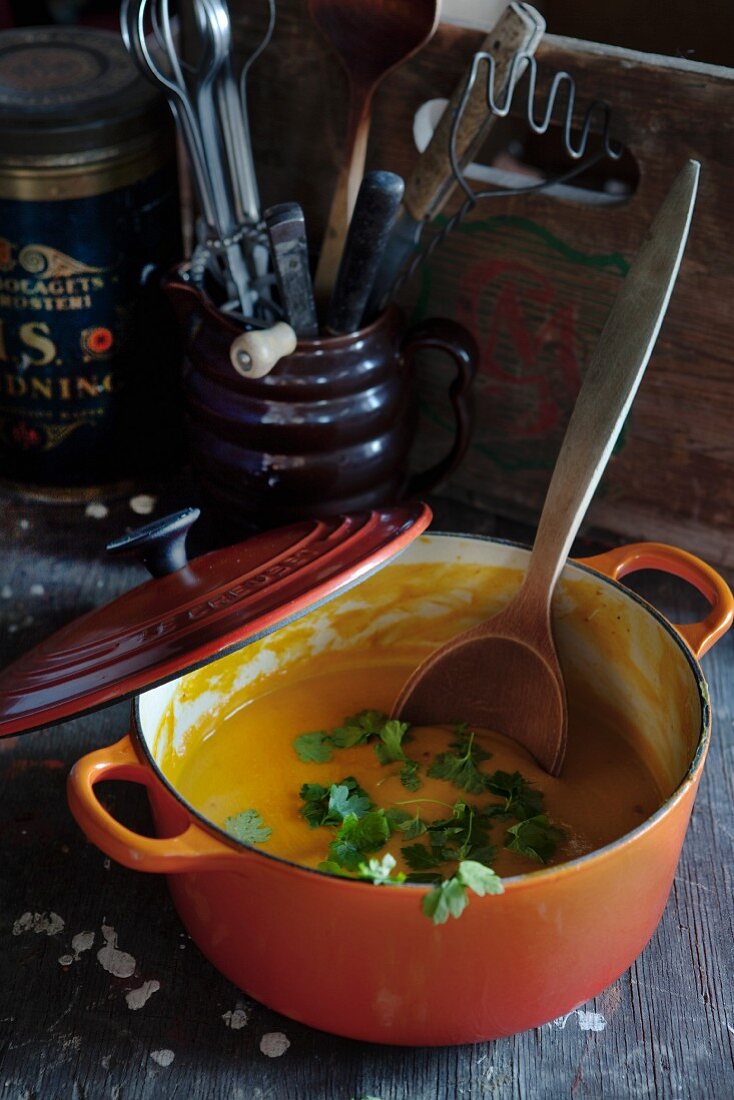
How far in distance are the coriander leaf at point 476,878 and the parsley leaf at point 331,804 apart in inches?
7.3

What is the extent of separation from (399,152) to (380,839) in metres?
0.51

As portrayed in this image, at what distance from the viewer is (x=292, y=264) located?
779 millimetres

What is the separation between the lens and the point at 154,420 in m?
1.01

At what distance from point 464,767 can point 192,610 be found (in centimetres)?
20

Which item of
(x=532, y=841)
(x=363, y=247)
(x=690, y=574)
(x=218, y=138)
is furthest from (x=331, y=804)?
(x=218, y=138)

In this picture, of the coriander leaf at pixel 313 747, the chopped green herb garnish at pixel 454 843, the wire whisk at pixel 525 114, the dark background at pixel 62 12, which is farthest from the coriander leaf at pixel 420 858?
the dark background at pixel 62 12

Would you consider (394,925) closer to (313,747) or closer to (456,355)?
(313,747)

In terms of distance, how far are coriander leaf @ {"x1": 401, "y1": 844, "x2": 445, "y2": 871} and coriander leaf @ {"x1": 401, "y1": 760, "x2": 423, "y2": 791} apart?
0.06 meters

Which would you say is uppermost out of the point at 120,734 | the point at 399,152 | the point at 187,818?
the point at 399,152

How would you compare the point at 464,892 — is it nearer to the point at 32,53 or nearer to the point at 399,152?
the point at 399,152

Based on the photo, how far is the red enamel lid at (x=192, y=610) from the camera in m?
0.59

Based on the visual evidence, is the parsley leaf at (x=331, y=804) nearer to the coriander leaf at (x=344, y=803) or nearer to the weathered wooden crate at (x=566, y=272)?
the coriander leaf at (x=344, y=803)

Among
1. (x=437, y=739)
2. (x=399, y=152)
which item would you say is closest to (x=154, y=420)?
(x=399, y=152)

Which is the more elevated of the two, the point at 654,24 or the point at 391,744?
the point at 654,24
